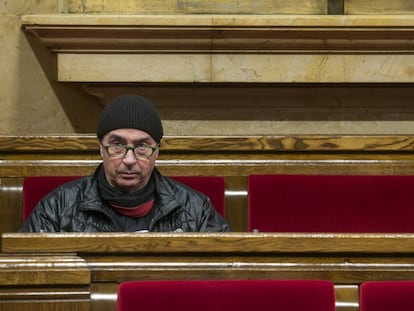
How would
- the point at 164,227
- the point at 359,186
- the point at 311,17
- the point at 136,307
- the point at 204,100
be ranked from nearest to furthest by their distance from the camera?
the point at 136,307
the point at 164,227
the point at 359,186
the point at 311,17
the point at 204,100

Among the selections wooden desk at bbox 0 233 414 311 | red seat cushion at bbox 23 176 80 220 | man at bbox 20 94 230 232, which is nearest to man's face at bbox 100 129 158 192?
man at bbox 20 94 230 232

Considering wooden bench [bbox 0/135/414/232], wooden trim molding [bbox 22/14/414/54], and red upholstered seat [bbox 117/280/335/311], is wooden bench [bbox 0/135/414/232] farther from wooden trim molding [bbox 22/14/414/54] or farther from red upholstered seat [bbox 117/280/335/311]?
red upholstered seat [bbox 117/280/335/311]

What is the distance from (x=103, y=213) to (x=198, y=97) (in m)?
0.60

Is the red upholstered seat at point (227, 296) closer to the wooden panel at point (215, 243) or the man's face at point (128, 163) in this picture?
the wooden panel at point (215, 243)

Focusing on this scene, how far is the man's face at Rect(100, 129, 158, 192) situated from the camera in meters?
1.08

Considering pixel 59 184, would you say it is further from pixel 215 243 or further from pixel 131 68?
pixel 215 243

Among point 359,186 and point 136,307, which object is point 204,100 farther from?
point 136,307

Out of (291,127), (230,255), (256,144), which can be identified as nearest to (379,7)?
(291,127)

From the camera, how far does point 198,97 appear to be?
164cm

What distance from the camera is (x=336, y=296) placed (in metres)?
0.70

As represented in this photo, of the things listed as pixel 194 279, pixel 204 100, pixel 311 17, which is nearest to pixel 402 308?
pixel 194 279

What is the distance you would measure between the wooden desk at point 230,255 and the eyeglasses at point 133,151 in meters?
0.37

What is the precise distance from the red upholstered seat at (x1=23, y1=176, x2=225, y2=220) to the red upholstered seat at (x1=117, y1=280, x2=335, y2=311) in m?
0.57

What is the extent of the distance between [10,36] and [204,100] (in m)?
0.36
